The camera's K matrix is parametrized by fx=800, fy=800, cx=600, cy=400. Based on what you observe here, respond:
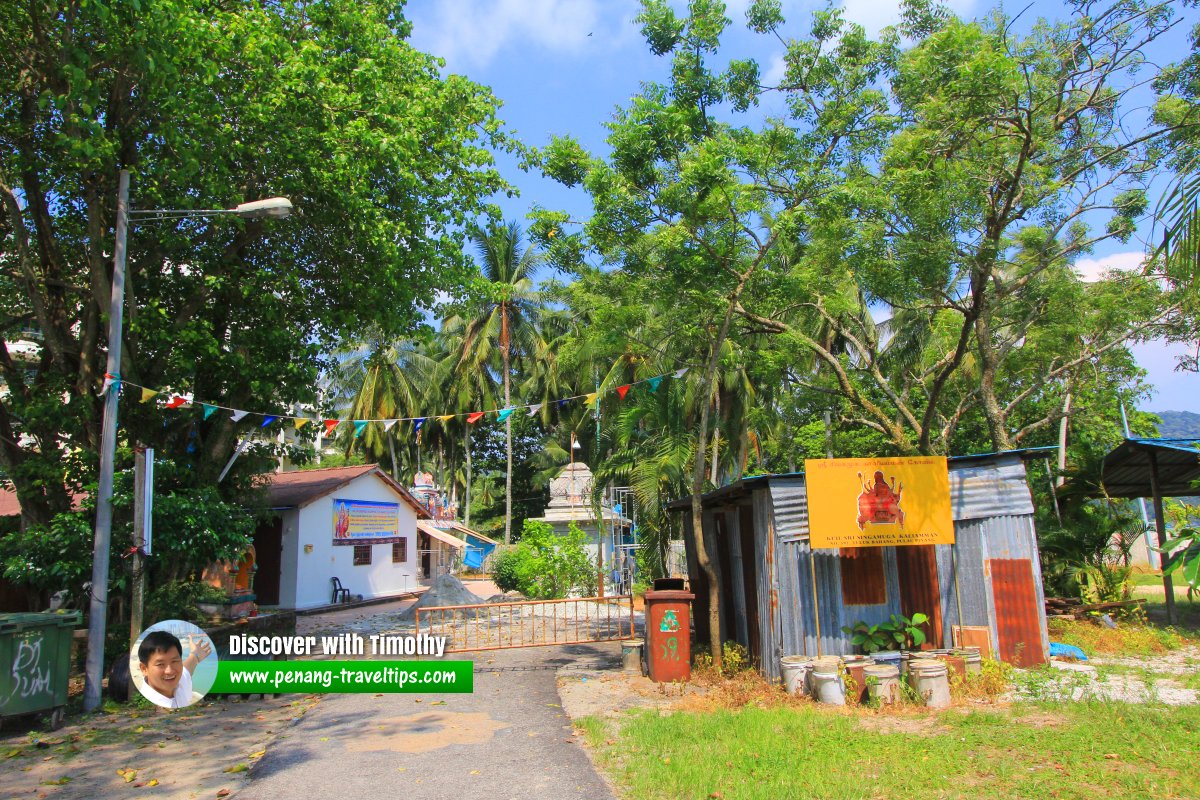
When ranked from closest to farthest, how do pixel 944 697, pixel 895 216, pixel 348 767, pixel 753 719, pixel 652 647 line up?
pixel 348 767
pixel 753 719
pixel 944 697
pixel 652 647
pixel 895 216

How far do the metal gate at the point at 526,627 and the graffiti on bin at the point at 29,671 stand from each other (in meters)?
→ 5.36

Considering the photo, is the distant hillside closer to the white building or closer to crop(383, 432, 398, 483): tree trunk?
the white building

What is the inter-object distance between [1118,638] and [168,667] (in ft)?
45.0

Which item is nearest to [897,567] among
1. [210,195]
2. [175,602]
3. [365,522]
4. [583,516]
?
[175,602]

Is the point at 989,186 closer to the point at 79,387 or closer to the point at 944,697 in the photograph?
the point at 944,697

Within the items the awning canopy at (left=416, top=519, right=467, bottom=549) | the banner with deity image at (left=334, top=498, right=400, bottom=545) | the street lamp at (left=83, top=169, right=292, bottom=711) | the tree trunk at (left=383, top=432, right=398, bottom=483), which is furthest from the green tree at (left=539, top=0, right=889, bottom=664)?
the tree trunk at (left=383, top=432, right=398, bottom=483)

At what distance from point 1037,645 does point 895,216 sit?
629cm

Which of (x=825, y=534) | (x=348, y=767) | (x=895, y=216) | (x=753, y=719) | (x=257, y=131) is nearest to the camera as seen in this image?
(x=348, y=767)

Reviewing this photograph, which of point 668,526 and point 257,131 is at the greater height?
point 257,131

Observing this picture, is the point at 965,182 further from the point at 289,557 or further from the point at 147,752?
the point at 289,557

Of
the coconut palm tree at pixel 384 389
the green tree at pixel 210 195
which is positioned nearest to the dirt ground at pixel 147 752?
the green tree at pixel 210 195

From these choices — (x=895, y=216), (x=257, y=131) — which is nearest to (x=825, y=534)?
(x=895, y=216)

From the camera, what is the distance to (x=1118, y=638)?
12.8m

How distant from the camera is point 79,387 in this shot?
1238 cm
